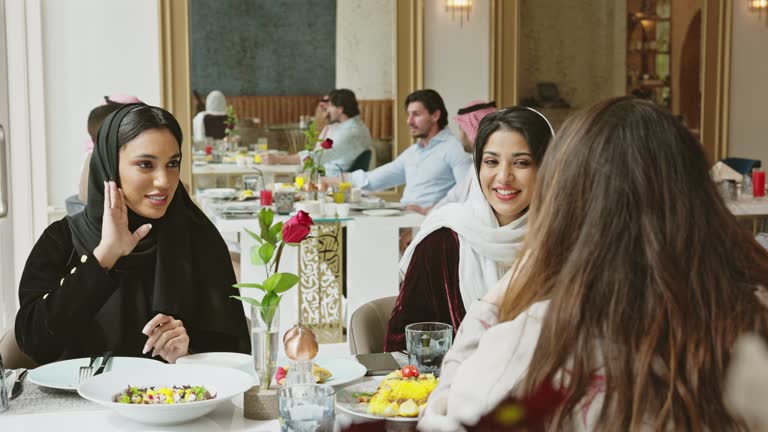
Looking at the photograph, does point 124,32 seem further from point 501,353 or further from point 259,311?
point 501,353

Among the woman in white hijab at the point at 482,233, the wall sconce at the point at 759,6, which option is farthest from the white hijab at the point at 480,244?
the wall sconce at the point at 759,6

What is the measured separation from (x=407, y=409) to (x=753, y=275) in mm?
716

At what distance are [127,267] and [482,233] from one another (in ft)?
3.23

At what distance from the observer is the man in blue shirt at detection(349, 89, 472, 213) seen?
21.0 ft

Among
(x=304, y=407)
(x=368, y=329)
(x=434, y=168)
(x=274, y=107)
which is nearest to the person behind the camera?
(x=304, y=407)

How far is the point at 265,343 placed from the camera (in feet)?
6.38

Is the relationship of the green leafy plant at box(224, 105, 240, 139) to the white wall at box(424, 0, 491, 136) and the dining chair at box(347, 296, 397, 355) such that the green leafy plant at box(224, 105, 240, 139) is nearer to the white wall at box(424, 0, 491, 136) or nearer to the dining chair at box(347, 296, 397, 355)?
the white wall at box(424, 0, 491, 136)

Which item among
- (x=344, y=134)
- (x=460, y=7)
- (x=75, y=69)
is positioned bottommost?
(x=344, y=134)

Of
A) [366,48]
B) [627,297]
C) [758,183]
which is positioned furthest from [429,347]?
[366,48]

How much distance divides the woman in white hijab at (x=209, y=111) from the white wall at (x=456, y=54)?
5.59 ft

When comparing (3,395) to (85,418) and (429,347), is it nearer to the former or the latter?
(85,418)

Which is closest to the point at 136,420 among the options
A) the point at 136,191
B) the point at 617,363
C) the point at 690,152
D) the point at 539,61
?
the point at 136,191

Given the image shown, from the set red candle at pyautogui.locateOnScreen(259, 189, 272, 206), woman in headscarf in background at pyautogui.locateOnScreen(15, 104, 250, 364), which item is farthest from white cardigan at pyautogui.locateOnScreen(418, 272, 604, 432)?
red candle at pyautogui.locateOnScreen(259, 189, 272, 206)

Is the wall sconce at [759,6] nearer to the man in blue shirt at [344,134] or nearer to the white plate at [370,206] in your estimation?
the man in blue shirt at [344,134]
